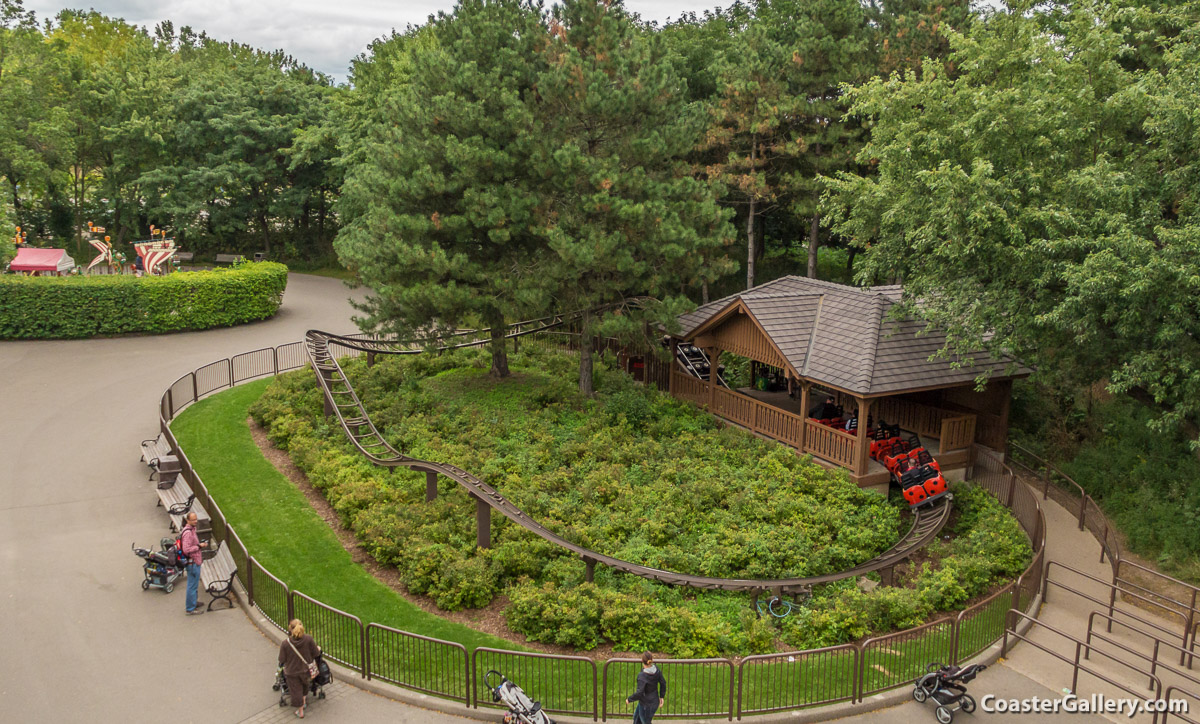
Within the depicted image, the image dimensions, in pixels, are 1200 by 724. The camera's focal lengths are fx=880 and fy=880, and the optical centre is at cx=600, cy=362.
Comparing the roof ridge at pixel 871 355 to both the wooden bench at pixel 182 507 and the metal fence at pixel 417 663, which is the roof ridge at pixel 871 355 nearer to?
the metal fence at pixel 417 663

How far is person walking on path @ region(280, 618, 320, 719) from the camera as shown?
12.1m

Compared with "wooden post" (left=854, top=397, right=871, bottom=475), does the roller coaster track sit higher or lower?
lower

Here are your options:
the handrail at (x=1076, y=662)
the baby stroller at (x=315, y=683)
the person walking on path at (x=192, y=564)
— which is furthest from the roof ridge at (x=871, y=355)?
the person walking on path at (x=192, y=564)

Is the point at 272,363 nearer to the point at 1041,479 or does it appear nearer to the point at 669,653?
the point at 669,653

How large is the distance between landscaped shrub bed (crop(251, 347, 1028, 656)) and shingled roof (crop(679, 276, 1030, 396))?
2392 mm

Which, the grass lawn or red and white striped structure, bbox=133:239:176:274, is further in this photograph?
red and white striped structure, bbox=133:239:176:274

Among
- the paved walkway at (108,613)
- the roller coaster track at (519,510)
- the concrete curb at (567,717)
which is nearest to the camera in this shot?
the concrete curb at (567,717)

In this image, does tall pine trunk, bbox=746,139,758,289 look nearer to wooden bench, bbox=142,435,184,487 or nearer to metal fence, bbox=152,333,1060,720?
metal fence, bbox=152,333,1060,720

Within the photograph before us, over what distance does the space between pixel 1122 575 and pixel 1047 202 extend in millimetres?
7714

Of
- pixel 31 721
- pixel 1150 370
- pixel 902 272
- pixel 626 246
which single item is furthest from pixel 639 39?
pixel 31 721

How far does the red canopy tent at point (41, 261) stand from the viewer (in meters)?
39.8

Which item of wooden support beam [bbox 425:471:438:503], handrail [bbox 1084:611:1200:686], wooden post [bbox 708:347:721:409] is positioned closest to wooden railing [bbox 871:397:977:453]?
wooden post [bbox 708:347:721:409]

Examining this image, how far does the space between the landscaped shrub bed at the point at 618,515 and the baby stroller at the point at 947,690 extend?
7.11 ft

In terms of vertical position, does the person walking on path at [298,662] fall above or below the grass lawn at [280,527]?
above
